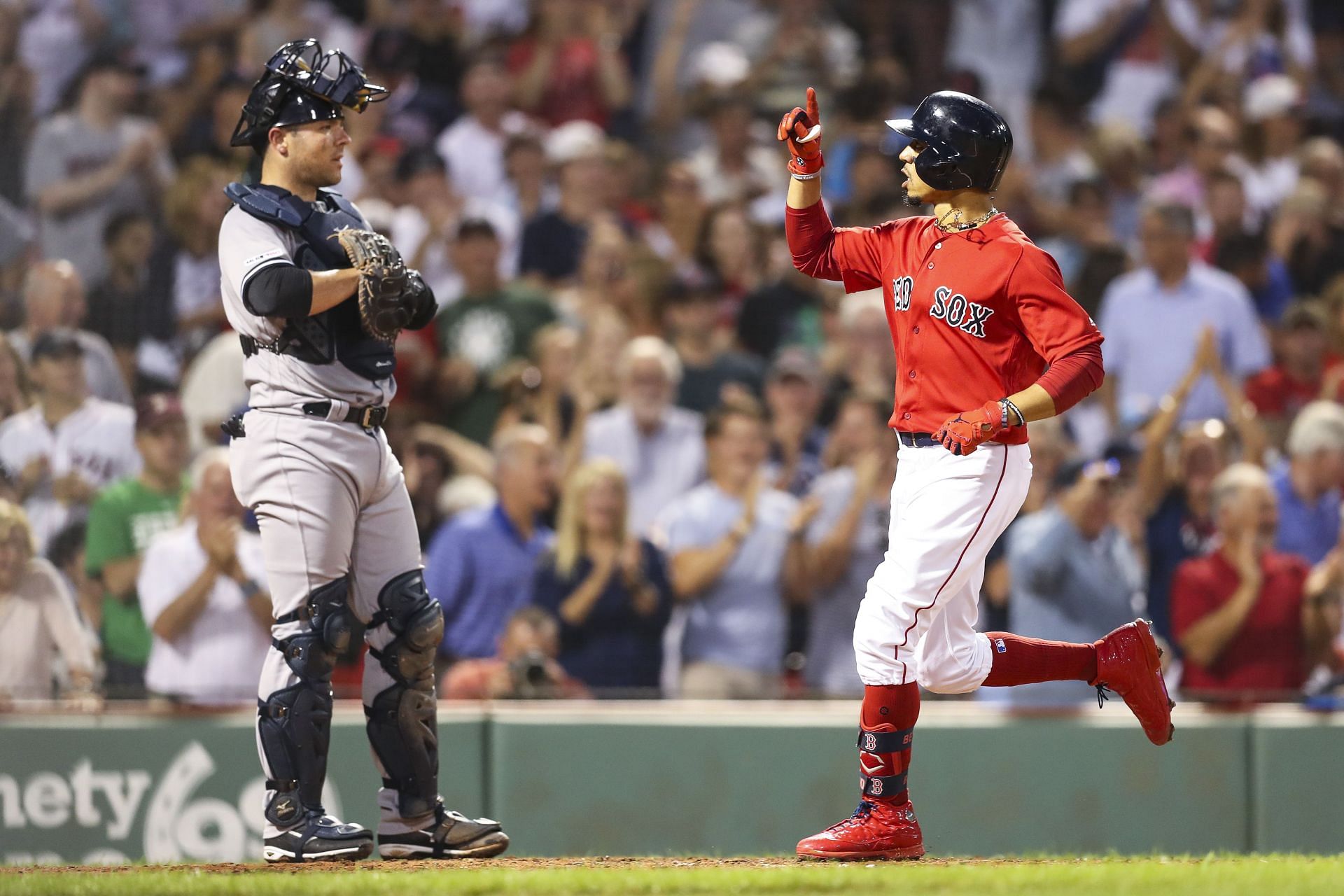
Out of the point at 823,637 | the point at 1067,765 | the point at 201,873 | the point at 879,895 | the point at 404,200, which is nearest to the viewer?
the point at 879,895

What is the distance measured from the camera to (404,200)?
9656 mm

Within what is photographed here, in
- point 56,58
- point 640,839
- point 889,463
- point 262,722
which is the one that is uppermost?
point 56,58

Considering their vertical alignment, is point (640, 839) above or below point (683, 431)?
below

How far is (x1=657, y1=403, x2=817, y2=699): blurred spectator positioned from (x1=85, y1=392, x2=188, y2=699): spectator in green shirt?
80.9 inches

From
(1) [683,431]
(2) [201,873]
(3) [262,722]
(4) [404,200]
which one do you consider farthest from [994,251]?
(4) [404,200]

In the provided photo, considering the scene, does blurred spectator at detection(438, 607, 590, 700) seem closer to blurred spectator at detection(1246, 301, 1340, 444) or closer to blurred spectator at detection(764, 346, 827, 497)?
blurred spectator at detection(764, 346, 827, 497)

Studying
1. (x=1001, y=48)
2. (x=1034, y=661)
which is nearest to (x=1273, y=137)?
(x=1001, y=48)

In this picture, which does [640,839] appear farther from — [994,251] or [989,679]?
[994,251]

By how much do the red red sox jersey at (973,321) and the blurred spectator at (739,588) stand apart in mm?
2855

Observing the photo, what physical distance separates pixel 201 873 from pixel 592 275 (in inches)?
205

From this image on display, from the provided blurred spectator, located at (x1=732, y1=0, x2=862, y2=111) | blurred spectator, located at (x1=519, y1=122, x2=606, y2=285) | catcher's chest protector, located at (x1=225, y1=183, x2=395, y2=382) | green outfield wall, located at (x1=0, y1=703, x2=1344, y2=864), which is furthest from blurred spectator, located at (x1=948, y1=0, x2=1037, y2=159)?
catcher's chest protector, located at (x1=225, y1=183, x2=395, y2=382)

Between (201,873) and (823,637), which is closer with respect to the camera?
(201,873)

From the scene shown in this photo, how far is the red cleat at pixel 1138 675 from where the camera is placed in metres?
4.80

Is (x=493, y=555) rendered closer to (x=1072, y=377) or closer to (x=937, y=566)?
(x=937, y=566)
